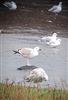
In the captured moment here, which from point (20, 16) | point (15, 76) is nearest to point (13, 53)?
point (15, 76)

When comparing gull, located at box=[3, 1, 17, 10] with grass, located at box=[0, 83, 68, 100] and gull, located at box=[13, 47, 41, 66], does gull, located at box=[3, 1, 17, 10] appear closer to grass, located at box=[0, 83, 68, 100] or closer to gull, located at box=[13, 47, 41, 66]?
gull, located at box=[13, 47, 41, 66]

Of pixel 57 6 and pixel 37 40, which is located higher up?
pixel 57 6

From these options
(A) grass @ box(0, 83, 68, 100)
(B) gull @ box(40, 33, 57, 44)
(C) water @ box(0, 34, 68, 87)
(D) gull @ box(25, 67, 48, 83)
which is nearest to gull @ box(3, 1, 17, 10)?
(C) water @ box(0, 34, 68, 87)

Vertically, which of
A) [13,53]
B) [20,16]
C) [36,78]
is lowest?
[36,78]

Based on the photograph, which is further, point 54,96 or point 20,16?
point 20,16

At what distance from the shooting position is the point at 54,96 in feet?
8.27

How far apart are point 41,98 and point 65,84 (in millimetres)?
286

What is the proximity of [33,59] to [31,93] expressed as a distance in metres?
0.35

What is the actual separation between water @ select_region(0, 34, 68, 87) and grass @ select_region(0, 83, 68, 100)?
0.08 m

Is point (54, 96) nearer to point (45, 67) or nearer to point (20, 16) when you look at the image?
point (45, 67)

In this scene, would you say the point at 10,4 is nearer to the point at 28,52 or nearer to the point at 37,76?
the point at 28,52

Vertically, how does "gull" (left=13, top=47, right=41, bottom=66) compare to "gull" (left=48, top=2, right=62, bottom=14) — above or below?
below

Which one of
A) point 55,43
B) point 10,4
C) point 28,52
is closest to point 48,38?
point 55,43

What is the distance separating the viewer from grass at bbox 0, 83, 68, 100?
99.1 inches
